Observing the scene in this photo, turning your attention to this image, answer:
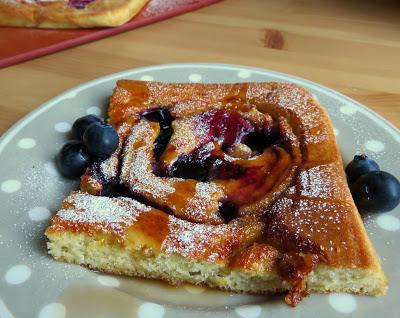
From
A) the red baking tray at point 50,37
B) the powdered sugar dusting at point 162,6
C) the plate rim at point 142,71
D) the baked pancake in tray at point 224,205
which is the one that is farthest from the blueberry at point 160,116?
the powdered sugar dusting at point 162,6

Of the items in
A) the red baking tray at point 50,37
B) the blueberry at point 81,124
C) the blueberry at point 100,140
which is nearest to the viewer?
the blueberry at point 100,140

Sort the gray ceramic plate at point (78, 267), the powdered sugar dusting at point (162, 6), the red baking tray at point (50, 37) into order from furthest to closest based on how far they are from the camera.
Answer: the powdered sugar dusting at point (162, 6) → the red baking tray at point (50, 37) → the gray ceramic plate at point (78, 267)

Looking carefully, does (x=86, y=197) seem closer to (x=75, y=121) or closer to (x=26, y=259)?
(x=26, y=259)

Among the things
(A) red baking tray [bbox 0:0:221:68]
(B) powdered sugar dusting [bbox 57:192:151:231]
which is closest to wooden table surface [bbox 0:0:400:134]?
(A) red baking tray [bbox 0:0:221:68]

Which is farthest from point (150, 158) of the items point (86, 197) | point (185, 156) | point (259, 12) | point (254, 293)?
point (259, 12)

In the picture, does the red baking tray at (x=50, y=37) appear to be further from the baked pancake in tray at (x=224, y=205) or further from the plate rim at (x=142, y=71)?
the baked pancake in tray at (x=224, y=205)

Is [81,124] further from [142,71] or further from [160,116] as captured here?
[142,71]

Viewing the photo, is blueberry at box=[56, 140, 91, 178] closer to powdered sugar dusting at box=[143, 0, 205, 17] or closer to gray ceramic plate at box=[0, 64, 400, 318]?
gray ceramic plate at box=[0, 64, 400, 318]
